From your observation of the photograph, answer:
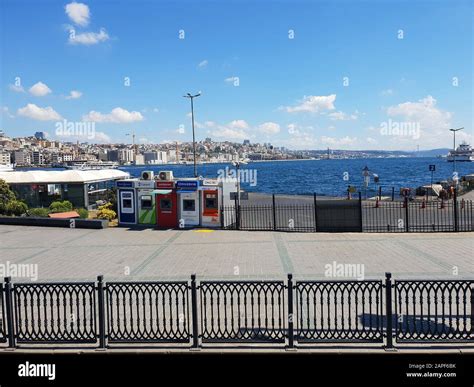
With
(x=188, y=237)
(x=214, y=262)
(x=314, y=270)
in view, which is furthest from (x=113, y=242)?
(x=314, y=270)

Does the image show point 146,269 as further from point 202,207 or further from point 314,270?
point 202,207

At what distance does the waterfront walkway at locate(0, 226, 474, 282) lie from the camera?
11867 mm

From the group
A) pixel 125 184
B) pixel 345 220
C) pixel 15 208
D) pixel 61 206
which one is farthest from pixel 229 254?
pixel 15 208

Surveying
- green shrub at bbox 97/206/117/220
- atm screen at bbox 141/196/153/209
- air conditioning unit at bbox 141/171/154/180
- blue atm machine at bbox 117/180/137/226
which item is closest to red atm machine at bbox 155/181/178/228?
atm screen at bbox 141/196/153/209

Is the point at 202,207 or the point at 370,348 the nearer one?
the point at 370,348

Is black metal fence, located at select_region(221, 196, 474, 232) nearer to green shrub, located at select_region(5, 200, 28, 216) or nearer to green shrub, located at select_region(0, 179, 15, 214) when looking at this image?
green shrub, located at select_region(5, 200, 28, 216)

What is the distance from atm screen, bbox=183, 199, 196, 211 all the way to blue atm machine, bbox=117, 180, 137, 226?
263 cm

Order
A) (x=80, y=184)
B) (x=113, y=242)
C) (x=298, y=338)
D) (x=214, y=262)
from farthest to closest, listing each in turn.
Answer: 1. (x=80, y=184)
2. (x=113, y=242)
3. (x=214, y=262)
4. (x=298, y=338)

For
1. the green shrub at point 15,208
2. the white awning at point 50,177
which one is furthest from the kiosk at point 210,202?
the green shrub at point 15,208

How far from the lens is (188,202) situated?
20484 mm

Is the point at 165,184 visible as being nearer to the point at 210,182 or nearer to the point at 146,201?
the point at 146,201
